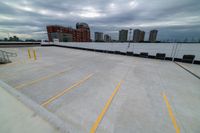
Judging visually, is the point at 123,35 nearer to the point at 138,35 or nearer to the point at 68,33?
the point at 138,35

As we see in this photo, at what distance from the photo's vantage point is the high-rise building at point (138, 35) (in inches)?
1981

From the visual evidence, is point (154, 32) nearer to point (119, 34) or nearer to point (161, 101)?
point (119, 34)

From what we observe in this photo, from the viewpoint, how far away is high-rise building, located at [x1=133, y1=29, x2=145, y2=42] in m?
50.3

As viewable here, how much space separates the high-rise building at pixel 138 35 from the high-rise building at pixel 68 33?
4891 cm

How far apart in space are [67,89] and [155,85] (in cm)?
483

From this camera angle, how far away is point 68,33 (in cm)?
7788

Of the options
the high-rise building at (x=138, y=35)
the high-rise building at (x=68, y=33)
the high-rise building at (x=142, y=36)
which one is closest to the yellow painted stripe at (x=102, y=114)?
the high-rise building at (x=138, y=35)

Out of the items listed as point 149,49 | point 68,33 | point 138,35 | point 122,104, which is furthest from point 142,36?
point 122,104

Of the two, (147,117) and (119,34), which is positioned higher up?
(119,34)

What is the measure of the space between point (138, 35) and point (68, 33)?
191 feet

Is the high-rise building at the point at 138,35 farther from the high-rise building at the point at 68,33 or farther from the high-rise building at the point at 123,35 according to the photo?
the high-rise building at the point at 68,33

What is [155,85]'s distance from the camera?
4992 mm

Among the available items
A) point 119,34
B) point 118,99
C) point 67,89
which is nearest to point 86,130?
point 118,99

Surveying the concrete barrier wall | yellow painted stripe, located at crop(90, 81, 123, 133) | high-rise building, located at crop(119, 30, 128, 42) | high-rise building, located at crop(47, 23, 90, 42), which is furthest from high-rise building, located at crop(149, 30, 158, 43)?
yellow painted stripe, located at crop(90, 81, 123, 133)
